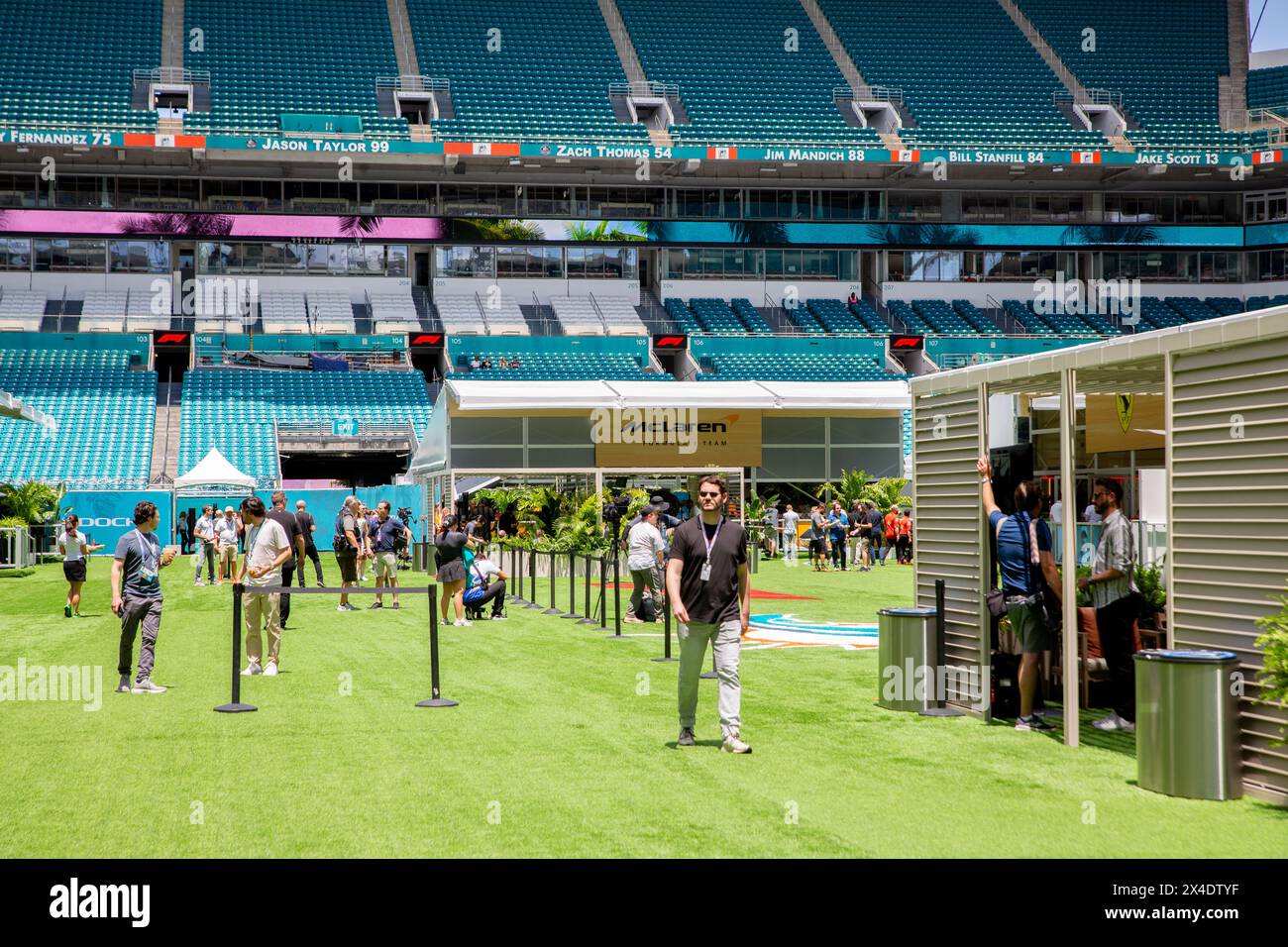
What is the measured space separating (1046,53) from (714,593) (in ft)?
201

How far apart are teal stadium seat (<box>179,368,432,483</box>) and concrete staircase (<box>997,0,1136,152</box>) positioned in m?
32.4

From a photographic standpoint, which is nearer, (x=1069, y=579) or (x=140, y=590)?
(x=1069, y=579)

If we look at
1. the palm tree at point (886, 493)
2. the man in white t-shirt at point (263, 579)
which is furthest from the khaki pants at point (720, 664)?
the palm tree at point (886, 493)

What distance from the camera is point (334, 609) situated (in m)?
22.6

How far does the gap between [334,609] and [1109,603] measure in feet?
48.3

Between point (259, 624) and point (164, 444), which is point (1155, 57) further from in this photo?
point (259, 624)

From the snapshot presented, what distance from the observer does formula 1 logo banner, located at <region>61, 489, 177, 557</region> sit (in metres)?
41.2

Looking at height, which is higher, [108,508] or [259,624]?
[108,508]

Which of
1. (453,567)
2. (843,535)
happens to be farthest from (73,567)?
(843,535)

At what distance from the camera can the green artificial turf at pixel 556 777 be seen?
23.4 feet

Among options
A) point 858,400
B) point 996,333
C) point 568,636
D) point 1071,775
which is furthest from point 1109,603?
point 996,333

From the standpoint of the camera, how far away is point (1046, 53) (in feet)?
210

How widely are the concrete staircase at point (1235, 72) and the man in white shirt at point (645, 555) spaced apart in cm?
5106
